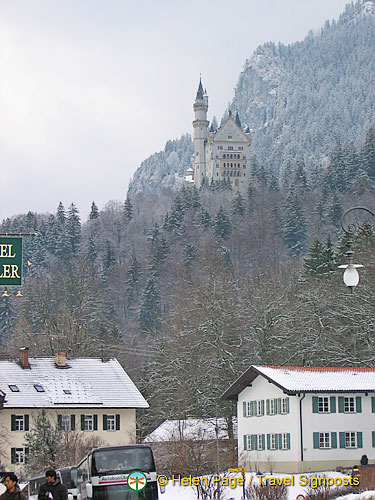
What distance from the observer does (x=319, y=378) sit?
171 ft

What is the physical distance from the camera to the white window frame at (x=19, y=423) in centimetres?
5916

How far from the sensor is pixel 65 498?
60.2 ft

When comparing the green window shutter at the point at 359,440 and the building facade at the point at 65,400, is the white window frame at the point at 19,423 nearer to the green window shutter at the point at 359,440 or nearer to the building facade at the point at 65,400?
the building facade at the point at 65,400

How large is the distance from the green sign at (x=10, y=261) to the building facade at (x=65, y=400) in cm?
3297

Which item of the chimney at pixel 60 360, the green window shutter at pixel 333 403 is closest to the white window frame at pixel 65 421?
the chimney at pixel 60 360

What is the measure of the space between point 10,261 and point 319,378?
30.1 metres

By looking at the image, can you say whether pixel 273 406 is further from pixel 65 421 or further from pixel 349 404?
pixel 65 421

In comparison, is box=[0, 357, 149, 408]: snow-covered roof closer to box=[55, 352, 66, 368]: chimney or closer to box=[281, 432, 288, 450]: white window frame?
box=[55, 352, 66, 368]: chimney

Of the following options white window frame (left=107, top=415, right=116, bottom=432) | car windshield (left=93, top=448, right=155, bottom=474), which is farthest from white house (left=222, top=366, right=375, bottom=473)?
car windshield (left=93, top=448, right=155, bottom=474)

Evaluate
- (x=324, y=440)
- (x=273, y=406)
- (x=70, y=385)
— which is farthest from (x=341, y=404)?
(x=70, y=385)

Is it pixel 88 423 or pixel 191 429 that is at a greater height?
pixel 88 423

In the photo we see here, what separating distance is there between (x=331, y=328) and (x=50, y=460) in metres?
24.3

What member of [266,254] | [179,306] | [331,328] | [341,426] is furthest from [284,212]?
[341,426]

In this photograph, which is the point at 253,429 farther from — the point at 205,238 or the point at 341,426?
the point at 205,238
